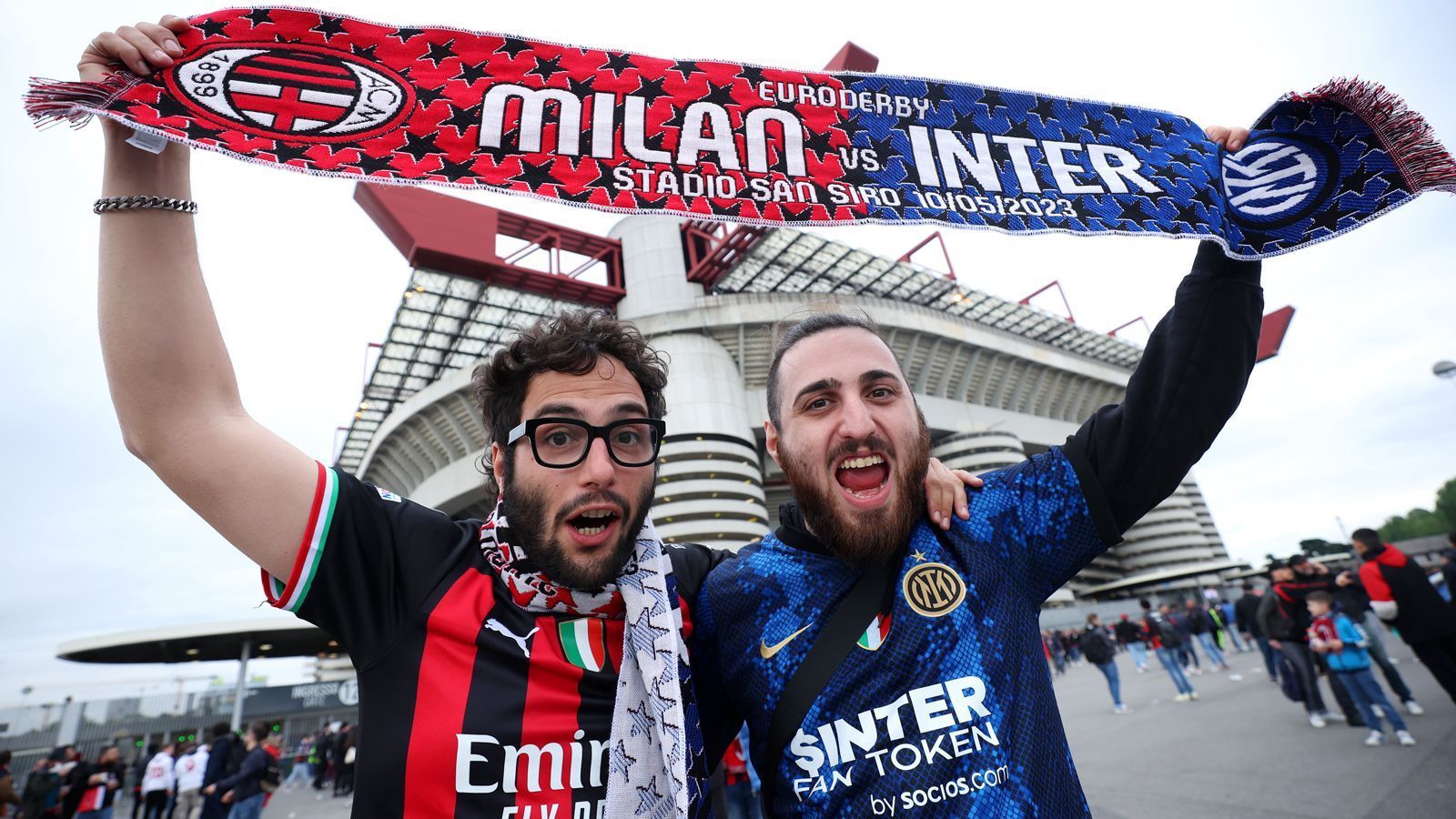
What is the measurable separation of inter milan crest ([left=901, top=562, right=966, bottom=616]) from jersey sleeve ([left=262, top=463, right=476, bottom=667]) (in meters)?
1.33

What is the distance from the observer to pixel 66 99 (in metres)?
1.57

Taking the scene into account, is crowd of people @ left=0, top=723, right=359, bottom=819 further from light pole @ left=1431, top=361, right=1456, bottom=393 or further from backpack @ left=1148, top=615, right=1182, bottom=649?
light pole @ left=1431, top=361, right=1456, bottom=393

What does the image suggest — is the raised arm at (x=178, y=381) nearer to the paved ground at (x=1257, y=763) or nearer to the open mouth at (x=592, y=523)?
the open mouth at (x=592, y=523)

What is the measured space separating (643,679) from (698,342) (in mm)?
23048

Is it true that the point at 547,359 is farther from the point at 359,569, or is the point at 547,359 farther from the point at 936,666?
the point at 936,666

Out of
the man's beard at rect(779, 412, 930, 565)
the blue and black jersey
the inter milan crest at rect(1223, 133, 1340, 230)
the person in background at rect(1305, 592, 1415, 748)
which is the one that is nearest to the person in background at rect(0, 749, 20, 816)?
the blue and black jersey

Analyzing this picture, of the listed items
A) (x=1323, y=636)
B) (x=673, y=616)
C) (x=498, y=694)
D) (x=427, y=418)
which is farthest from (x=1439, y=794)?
(x=427, y=418)

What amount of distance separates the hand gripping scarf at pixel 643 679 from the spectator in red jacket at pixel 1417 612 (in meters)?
7.05

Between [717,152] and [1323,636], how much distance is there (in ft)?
26.0

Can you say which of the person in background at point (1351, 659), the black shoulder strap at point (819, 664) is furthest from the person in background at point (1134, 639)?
the black shoulder strap at point (819, 664)

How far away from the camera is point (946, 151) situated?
2479mm

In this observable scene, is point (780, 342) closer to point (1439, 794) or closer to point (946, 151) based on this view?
point (946, 151)

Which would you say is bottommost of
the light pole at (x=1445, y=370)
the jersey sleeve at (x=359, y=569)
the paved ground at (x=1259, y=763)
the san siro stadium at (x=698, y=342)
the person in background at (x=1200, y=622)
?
the paved ground at (x=1259, y=763)

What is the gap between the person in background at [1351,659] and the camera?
574 centimetres
